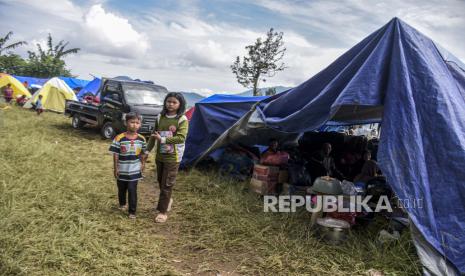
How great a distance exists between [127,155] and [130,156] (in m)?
0.04

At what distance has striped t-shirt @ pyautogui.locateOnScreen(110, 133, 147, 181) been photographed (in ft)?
14.0

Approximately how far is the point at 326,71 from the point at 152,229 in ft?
10.4

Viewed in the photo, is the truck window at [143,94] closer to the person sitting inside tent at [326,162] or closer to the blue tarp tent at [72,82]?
the person sitting inside tent at [326,162]

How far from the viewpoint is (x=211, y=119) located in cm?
703

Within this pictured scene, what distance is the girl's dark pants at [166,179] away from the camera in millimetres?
4402

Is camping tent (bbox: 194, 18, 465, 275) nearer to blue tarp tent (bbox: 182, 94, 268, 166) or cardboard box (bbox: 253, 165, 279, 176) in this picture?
cardboard box (bbox: 253, 165, 279, 176)

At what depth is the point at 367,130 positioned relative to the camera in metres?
13.6

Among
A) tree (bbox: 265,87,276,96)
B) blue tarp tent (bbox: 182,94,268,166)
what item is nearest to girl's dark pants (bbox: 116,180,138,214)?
blue tarp tent (bbox: 182,94,268,166)

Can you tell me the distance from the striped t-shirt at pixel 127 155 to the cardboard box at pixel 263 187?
2213 millimetres

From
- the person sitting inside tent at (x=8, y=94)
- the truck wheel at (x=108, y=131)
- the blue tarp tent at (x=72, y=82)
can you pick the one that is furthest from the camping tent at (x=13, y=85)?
the truck wheel at (x=108, y=131)

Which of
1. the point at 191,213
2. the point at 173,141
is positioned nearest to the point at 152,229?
the point at 191,213

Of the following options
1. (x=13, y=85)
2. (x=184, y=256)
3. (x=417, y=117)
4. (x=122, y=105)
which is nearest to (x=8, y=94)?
(x=13, y=85)

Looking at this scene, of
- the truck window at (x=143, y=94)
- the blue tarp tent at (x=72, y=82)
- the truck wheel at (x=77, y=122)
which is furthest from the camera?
the blue tarp tent at (x=72, y=82)

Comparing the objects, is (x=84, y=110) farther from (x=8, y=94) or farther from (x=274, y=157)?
(x=8, y=94)
